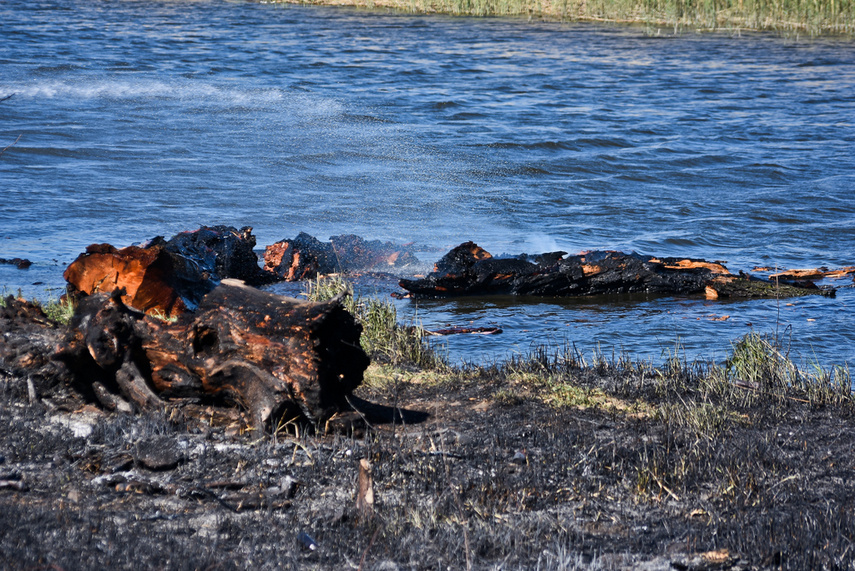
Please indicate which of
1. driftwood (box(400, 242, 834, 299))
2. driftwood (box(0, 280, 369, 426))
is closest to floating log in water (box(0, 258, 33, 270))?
driftwood (box(400, 242, 834, 299))

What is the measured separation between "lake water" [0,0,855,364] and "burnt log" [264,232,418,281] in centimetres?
90

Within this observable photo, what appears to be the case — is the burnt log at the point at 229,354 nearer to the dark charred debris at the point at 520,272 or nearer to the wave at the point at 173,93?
the dark charred debris at the point at 520,272

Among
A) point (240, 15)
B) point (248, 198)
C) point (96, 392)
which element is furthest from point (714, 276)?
point (240, 15)

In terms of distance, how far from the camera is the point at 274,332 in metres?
4.73

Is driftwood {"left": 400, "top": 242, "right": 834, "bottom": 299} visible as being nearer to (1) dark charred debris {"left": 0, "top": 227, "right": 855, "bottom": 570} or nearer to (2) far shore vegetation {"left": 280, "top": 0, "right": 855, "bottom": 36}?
(1) dark charred debris {"left": 0, "top": 227, "right": 855, "bottom": 570}

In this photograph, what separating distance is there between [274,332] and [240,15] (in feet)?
106

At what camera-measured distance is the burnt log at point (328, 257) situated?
954 cm

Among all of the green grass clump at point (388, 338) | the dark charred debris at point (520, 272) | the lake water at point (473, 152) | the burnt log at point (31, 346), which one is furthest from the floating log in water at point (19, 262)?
the green grass clump at point (388, 338)

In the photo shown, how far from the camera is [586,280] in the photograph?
9102 mm

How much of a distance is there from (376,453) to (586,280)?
5.18m

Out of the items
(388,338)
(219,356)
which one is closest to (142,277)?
(388,338)

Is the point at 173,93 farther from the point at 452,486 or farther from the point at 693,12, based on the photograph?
the point at 452,486

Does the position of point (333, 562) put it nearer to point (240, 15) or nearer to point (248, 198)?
point (248, 198)

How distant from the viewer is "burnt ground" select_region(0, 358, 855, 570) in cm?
339
